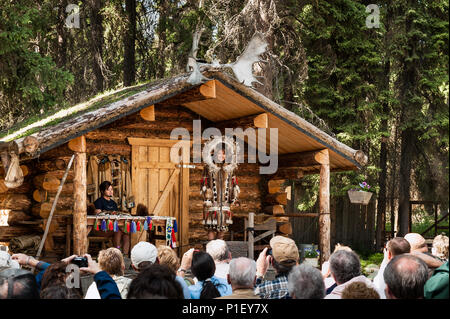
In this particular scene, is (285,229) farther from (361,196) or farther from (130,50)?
(130,50)

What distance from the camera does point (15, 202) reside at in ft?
38.6

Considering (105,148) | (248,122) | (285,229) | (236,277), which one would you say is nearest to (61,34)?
(105,148)

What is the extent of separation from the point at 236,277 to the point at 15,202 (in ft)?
26.4

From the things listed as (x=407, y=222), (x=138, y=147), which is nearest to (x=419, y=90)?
(x=407, y=222)

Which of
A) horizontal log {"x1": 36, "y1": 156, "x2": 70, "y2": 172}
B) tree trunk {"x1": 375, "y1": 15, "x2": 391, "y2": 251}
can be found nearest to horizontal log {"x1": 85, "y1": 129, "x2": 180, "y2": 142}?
horizontal log {"x1": 36, "y1": 156, "x2": 70, "y2": 172}

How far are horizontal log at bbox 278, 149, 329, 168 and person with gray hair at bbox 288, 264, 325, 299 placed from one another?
779 centimetres

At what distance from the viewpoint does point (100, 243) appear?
11969 mm

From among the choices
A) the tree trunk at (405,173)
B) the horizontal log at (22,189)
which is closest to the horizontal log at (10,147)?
the horizontal log at (22,189)

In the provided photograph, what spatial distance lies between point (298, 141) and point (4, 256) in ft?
23.6

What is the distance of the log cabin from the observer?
393 inches

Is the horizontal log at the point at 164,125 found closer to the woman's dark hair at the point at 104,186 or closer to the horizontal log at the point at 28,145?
the woman's dark hair at the point at 104,186

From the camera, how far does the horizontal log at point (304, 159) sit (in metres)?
12.0

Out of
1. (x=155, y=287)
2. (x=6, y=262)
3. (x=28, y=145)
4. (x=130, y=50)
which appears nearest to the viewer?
(x=155, y=287)

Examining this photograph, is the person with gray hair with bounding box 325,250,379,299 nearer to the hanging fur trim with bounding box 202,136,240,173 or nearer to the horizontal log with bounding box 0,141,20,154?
the horizontal log with bounding box 0,141,20,154
